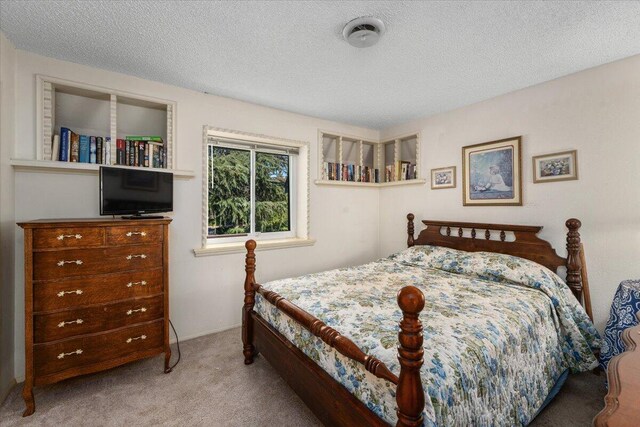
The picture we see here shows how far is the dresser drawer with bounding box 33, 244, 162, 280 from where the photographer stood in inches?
70.3

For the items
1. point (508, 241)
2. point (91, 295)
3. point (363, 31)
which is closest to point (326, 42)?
point (363, 31)

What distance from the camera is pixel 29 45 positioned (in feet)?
6.61

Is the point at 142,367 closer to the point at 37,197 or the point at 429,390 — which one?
the point at 37,197

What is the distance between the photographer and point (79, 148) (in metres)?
2.27

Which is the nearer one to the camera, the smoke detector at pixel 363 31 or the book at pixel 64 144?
the smoke detector at pixel 363 31

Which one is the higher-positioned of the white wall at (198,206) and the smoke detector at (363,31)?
the smoke detector at (363,31)

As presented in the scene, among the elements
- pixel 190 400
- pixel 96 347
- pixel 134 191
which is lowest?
pixel 190 400

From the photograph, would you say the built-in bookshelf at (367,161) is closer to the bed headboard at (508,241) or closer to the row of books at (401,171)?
the row of books at (401,171)

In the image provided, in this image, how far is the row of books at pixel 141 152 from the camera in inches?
95.0

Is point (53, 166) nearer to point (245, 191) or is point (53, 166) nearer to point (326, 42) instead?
point (245, 191)

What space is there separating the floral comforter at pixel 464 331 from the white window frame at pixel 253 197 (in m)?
0.90

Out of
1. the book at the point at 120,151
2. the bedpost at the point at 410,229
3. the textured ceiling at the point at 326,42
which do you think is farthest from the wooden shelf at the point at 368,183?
the book at the point at 120,151

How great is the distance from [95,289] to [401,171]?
135 inches

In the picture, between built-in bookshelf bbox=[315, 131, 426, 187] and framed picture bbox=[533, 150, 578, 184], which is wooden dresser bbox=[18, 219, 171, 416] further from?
framed picture bbox=[533, 150, 578, 184]
